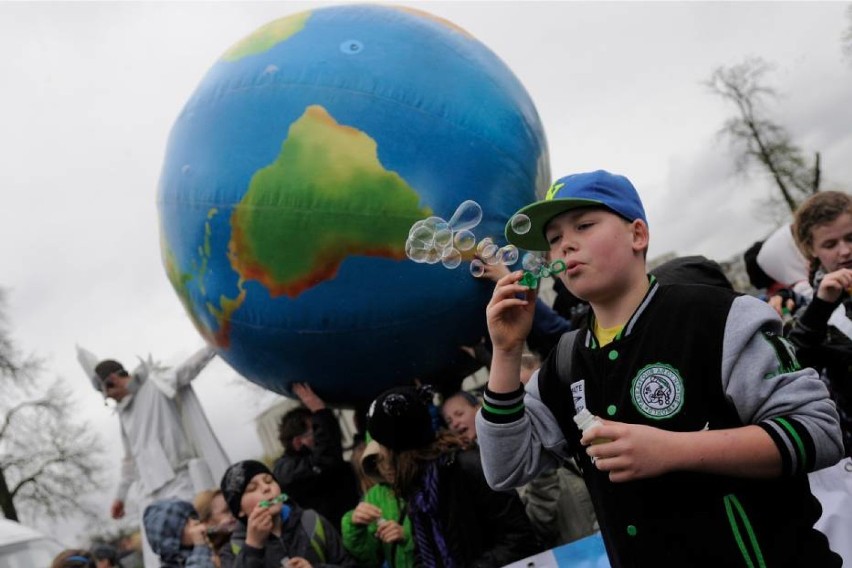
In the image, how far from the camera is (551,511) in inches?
128

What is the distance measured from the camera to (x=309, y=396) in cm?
424

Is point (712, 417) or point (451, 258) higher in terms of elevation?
point (451, 258)

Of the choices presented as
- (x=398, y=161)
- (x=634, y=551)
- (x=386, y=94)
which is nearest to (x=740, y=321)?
(x=634, y=551)

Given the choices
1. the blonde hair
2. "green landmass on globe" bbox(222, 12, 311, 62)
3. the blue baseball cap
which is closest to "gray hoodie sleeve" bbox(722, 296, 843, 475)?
the blue baseball cap

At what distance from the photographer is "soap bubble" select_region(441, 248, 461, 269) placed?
201cm

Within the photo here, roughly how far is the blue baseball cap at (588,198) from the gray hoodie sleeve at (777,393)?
350 mm

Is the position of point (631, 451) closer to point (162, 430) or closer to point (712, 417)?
point (712, 417)

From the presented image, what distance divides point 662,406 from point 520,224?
21.5 inches

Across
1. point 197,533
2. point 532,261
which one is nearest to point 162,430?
point 197,533

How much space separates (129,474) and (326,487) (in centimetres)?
242

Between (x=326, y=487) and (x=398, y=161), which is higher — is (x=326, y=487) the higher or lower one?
the lower one

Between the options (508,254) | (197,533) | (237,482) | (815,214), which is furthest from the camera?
(197,533)

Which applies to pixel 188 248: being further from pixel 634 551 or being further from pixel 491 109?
pixel 634 551

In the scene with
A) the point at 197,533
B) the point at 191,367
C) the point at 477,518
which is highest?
the point at 191,367
